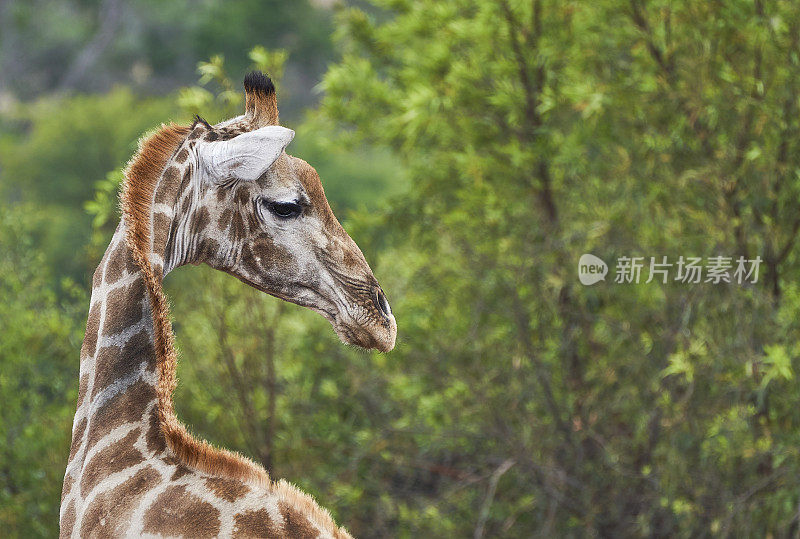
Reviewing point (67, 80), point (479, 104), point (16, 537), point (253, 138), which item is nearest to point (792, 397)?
point (479, 104)

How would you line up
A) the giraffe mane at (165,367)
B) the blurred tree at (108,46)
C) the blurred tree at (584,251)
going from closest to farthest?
1. the giraffe mane at (165,367)
2. the blurred tree at (584,251)
3. the blurred tree at (108,46)

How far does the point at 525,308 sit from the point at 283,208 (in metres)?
3.44

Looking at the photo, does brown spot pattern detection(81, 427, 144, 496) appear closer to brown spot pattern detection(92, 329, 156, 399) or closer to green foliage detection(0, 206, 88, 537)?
brown spot pattern detection(92, 329, 156, 399)

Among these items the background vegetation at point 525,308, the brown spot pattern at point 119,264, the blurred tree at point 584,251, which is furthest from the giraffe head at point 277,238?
the blurred tree at point 584,251

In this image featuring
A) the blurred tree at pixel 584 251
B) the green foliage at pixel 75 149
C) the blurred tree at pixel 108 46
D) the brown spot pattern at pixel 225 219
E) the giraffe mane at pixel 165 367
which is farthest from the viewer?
the blurred tree at pixel 108 46

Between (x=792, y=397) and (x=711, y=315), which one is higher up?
(x=711, y=315)

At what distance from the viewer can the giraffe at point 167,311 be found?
7.04ft

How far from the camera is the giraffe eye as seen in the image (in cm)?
229

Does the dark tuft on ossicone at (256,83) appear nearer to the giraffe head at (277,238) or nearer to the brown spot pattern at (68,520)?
the giraffe head at (277,238)

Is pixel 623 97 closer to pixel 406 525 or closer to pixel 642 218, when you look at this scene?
pixel 642 218

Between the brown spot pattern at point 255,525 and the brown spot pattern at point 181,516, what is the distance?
2.1 inches

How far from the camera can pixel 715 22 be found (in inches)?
187

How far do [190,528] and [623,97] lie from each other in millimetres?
3851

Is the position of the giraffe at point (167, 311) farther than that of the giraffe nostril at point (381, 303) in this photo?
No
